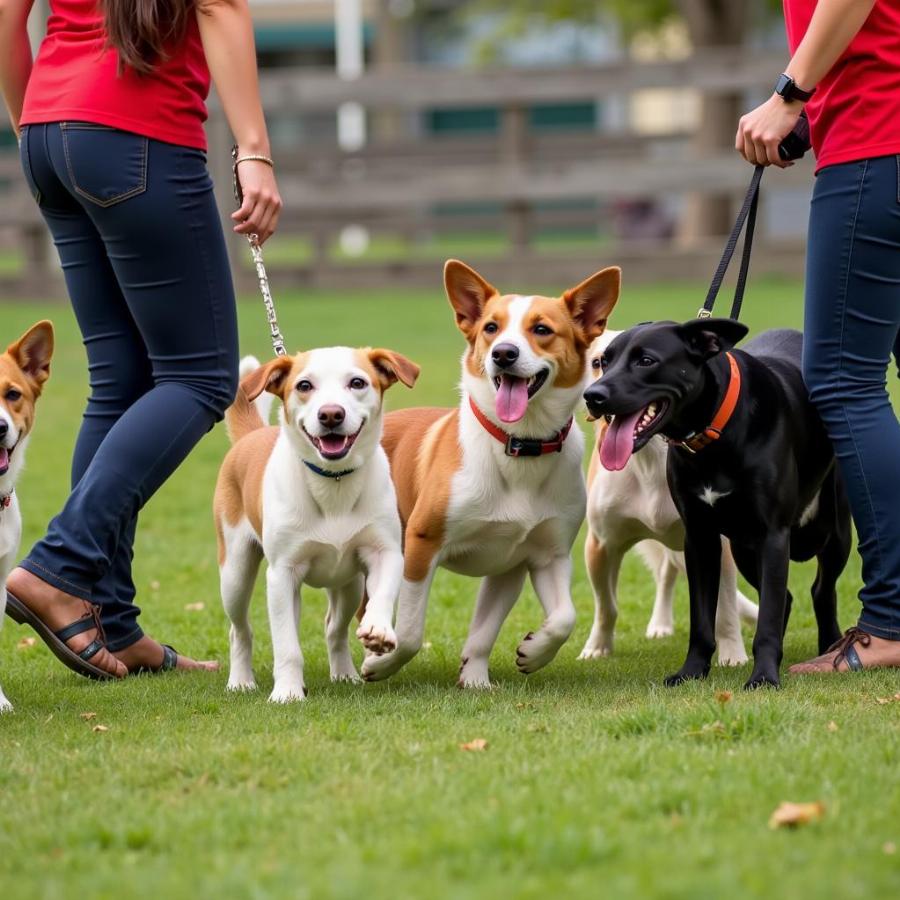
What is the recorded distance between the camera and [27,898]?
287 cm

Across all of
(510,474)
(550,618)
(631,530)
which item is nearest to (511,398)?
(510,474)

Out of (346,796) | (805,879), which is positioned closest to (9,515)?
(346,796)

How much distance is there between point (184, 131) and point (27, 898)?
263 centimetres

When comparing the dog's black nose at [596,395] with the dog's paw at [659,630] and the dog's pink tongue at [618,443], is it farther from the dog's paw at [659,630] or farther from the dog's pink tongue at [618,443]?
the dog's paw at [659,630]

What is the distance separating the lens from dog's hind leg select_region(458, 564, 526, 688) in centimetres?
508

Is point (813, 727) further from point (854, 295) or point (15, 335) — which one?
point (15, 335)

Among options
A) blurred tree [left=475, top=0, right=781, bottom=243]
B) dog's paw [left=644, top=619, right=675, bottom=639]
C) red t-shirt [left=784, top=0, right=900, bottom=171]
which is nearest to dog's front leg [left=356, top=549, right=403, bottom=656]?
dog's paw [left=644, top=619, right=675, bottom=639]

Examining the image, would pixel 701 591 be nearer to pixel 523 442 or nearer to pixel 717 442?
pixel 717 442

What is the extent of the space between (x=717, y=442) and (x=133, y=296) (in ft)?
6.10

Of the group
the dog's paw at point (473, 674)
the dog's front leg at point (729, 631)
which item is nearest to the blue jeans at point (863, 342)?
the dog's front leg at point (729, 631)

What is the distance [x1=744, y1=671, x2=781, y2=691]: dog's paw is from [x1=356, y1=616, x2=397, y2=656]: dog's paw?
42.0 inches

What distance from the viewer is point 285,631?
4.89 m

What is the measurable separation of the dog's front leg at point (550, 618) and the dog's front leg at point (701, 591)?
0.37 meters

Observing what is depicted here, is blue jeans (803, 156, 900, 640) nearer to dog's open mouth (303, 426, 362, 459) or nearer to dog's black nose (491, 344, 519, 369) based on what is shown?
dog's black nose (491, 344, 519, 369)
